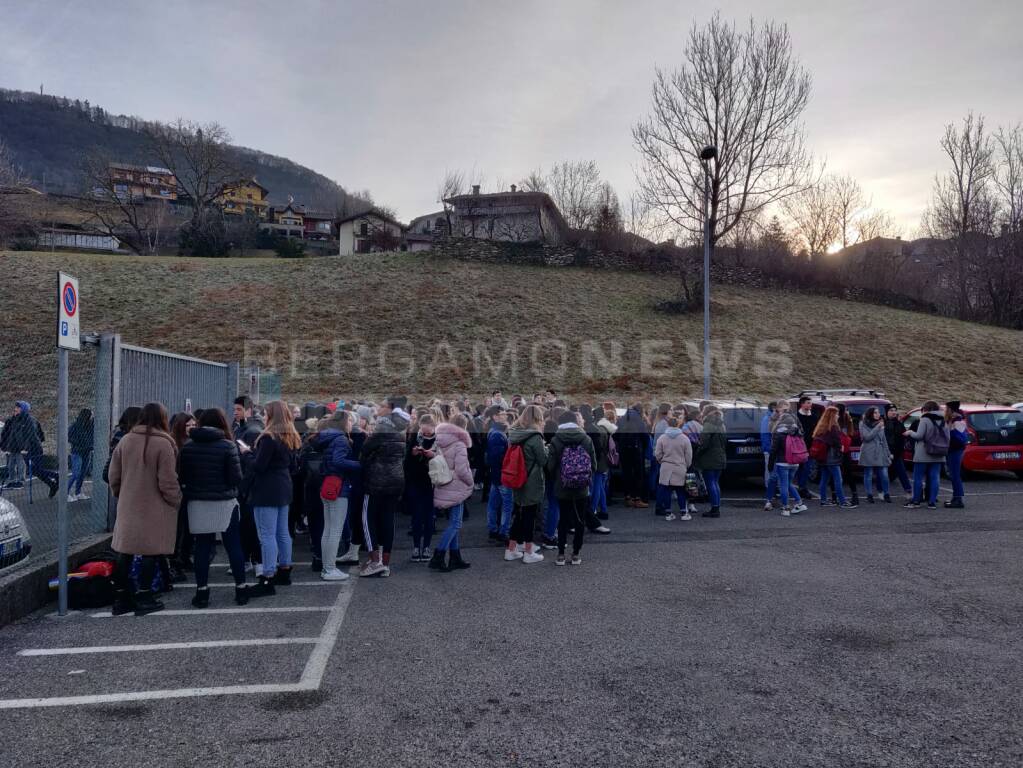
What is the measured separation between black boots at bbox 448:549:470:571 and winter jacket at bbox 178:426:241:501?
7.89ft

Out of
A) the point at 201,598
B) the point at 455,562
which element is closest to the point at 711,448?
the point at 455,562

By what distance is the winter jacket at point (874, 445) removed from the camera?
11133 millimetres

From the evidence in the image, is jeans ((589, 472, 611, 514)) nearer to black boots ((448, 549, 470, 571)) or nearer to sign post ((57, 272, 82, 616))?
black boots ((448, 549, 470, 571))

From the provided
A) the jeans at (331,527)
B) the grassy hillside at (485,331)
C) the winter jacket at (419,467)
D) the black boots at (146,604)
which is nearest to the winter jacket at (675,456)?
the winter jacket at (419,467)

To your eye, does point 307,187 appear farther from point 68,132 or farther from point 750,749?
point 750,749

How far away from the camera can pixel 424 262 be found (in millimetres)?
39531

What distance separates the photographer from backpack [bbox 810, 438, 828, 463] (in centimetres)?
1108

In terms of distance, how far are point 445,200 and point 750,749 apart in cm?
6300

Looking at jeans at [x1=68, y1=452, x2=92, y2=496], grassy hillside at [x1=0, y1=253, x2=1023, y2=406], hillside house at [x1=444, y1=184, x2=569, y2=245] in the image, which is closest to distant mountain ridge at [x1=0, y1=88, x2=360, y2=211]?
hillside house at [x1=444, y1=184, x2=569, y2=245]

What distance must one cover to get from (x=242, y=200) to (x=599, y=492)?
93.2m

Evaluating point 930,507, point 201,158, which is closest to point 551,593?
point 930,507

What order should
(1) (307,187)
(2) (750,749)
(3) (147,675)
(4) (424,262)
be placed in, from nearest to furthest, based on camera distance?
(2) (750,749)
(3) (147,675)
(4) (424,262)
(1) (307,187)

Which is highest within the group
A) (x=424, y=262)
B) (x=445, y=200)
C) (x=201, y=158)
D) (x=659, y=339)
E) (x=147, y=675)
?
(x=201, y=158)

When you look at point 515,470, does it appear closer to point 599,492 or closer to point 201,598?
point 599,492
